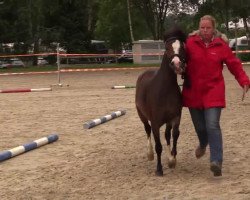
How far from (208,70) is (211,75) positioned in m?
0.07

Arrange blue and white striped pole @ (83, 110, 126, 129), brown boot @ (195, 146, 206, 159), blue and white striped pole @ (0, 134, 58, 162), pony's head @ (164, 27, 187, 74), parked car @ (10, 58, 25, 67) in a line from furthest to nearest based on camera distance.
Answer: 1. parked car @ (10, 58, 25, 67)
2. blue and white striped pole @ (83, 110, 126, 129)
3. blue and white striped pole @ (0, 134, 58, 162)
4. brown boot @ (195, 146, 206, 159)
5. pony's head @ (164, 27, 187, 74)

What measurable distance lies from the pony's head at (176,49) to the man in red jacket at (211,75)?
12cm

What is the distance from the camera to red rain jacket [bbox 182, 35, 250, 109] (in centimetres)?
603

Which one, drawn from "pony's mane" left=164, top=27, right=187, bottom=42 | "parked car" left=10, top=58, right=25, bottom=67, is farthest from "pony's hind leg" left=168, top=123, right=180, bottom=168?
"parked car" left=10, top=58, right=25, bottom=67

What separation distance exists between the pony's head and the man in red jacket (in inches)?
4.7

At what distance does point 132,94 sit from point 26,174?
10602 millimetres

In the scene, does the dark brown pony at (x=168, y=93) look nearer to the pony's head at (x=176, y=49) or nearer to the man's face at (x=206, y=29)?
the pony's head at (x=176, y=49)

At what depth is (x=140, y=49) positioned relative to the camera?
1626 inches

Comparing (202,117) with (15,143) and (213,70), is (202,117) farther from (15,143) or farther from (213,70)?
(15,143)

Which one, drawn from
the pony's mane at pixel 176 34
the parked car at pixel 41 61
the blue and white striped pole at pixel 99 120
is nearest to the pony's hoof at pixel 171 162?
the pony's mane at pixel 176 34

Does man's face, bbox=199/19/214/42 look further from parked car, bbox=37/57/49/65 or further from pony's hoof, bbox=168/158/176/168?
parked car, bbox=37/57/49/65

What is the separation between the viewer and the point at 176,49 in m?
6.05

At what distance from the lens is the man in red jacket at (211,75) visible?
601 centimetres

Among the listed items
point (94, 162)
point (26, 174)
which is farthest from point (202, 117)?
point (26, 174)
